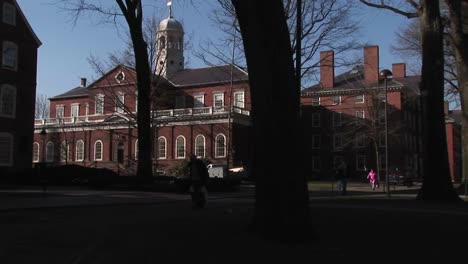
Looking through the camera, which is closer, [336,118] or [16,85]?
[16,85]

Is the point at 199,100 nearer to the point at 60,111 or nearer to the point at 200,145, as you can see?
the point at 200,145

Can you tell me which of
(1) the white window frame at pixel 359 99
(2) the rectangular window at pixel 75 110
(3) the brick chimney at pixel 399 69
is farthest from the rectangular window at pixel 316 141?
(2) the rectangular window at pixel 75 110

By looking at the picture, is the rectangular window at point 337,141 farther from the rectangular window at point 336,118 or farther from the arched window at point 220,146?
the arched window at point 220,146

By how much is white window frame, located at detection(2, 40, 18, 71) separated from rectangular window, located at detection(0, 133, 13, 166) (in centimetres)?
517

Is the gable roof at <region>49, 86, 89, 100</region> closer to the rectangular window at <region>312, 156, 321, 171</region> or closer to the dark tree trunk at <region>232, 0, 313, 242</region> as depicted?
the rectangular window at <region>312, 156, 321, 171</region>

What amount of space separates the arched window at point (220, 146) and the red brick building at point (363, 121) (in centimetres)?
1192

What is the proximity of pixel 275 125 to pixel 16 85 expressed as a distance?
3941 cm

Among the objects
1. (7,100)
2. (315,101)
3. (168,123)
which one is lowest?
(7,100)

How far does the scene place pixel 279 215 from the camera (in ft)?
31.4

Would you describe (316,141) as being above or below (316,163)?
above

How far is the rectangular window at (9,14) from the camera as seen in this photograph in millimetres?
44500

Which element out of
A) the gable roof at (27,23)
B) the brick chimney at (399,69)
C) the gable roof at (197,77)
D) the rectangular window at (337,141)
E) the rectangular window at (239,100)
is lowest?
the rectangular window at (337,141)

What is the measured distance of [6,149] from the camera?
146ft

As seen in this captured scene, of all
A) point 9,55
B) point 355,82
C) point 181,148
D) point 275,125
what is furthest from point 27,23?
point 355,82
